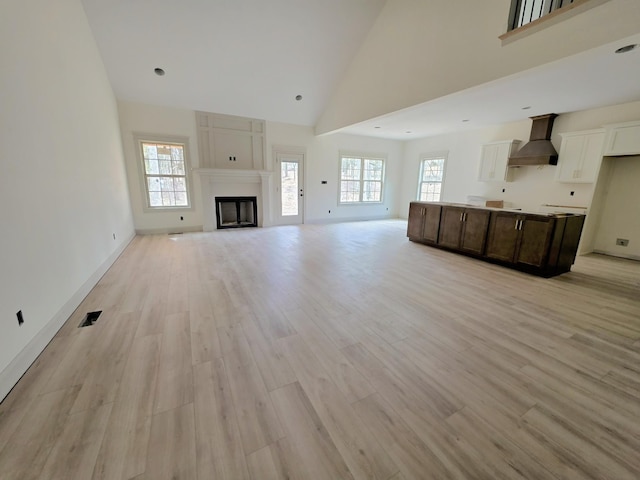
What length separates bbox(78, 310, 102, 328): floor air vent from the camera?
2365 mm

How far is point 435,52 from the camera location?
387cm

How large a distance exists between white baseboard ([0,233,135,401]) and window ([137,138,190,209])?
3.43m

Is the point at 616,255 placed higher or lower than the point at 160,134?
lower

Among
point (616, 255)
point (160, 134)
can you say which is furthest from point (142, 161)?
point (616, 255)

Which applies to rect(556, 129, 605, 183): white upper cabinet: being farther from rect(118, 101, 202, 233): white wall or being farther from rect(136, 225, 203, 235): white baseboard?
rect(136, 225, 203, 235): white baseboard

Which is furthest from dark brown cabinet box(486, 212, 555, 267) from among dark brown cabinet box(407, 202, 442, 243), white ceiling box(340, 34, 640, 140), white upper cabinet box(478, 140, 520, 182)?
white upper cabinet box(478, 140, 520, 182)

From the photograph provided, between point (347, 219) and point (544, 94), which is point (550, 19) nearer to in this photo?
point (544, 94)

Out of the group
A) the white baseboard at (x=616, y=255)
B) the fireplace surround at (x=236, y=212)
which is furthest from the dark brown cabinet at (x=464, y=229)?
the fireplace surround at (x=236, y=212)

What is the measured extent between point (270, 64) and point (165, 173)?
11.3 ft

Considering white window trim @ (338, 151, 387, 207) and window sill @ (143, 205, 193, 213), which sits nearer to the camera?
window sill @ (143, 205, 193, 213)

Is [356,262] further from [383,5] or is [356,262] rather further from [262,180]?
[383,5]

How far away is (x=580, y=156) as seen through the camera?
5.11m

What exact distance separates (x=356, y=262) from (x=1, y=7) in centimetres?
423

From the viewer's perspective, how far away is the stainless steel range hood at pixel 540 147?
17.9ft
